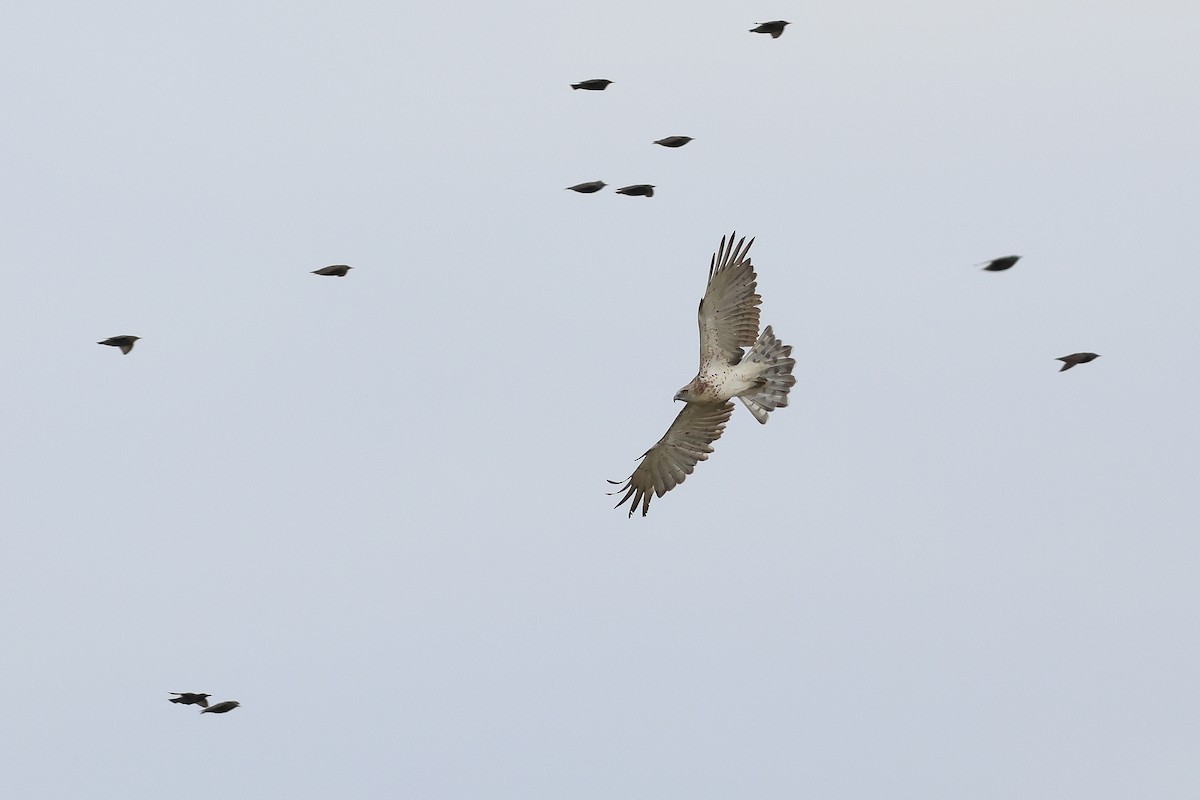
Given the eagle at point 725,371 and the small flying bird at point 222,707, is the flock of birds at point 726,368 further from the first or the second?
the small flying bird at point 222,707

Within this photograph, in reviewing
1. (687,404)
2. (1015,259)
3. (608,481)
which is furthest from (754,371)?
(1015,259)

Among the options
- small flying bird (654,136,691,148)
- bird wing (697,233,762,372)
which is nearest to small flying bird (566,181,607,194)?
small flying bird (654,136,691,148)

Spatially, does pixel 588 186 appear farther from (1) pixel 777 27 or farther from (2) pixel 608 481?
(2) pixel 608 481

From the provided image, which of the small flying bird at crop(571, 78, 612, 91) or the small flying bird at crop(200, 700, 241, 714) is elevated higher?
the small flying bird at crop(571, 78, 612, 91)

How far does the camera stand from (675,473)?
3094cm

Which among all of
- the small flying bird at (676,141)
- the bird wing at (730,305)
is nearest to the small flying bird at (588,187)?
the small flying bird at (676,141)

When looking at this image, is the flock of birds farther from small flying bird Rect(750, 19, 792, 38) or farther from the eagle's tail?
small flying bird Rect(750, 19, 792, 38)

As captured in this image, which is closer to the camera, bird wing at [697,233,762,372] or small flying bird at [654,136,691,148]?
small flying bird at [654,136,691,148]

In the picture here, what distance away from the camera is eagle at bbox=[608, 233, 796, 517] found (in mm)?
29672

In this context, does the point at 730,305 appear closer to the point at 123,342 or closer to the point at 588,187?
the point at 588,187

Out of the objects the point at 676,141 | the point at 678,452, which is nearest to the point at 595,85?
the point at 676,141

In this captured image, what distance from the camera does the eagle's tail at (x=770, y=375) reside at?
30.1m

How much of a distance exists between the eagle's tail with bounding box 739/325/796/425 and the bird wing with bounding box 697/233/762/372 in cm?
28

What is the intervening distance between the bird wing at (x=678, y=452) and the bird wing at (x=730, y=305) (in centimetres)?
101
